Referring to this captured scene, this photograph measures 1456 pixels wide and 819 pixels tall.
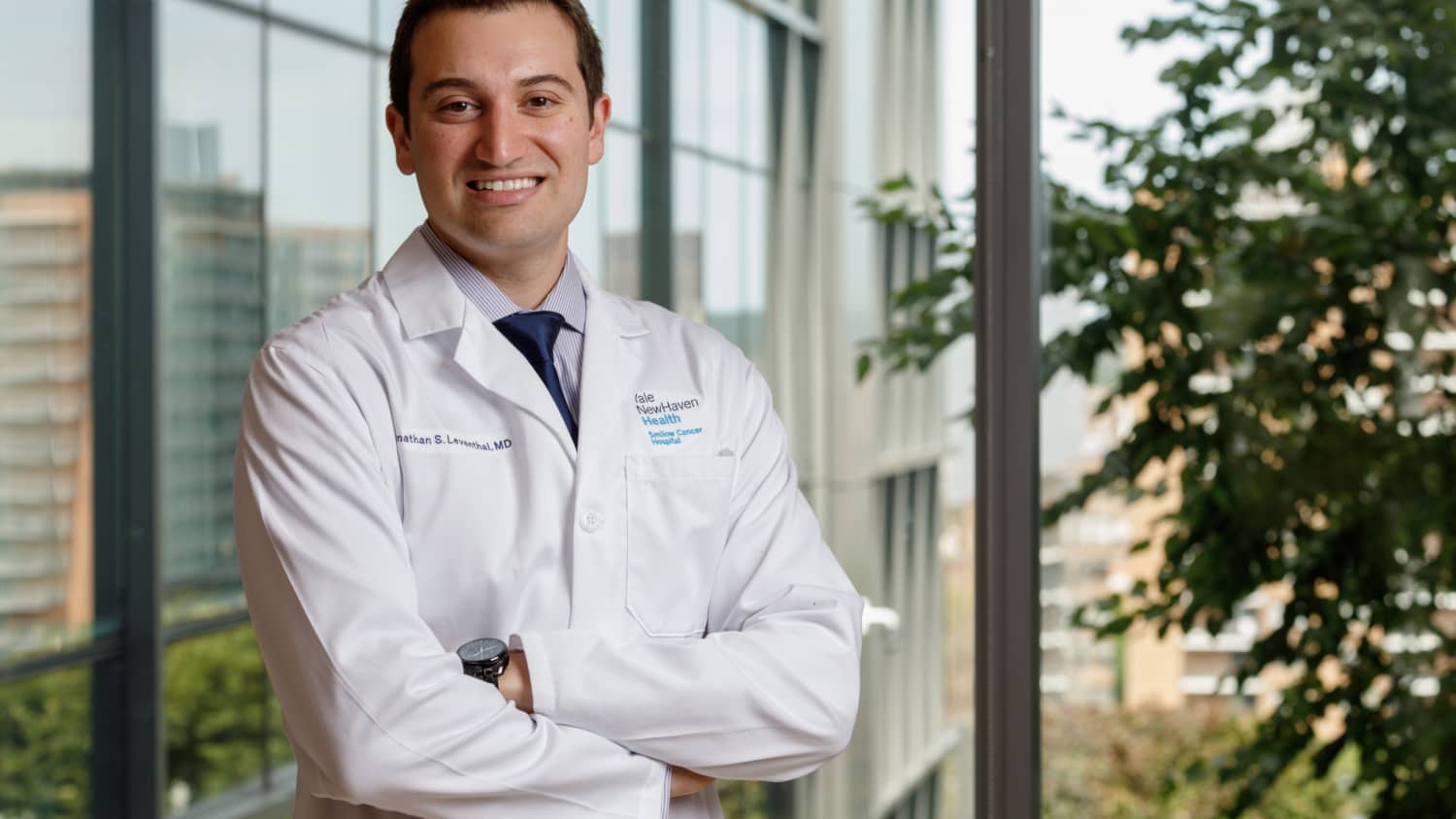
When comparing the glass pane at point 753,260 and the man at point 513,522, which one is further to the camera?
the glass pane at point 753,260

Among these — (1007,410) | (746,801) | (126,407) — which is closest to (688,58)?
(1007,410)

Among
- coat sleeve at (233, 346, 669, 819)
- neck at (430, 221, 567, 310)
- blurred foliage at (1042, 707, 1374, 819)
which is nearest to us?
coat sleeve at (233, 346, 669, 819)

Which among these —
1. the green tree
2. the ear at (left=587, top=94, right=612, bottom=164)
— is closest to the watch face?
the ear at (left=587, top=94, right=612, bottom=164)

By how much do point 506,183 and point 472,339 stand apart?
0.16m

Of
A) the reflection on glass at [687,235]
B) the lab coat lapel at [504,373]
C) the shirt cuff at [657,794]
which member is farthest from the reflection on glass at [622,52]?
the shirt cuff at [657,794]

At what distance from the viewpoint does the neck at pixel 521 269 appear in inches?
54.1

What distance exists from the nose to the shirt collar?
15 cm

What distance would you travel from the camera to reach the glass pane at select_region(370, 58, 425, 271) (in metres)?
2.87

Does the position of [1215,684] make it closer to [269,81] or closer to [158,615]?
[158,615]

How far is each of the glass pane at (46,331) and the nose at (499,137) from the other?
Answer: 5.07ft

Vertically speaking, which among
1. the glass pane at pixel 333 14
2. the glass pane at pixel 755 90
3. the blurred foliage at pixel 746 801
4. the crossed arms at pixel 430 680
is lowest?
the blurred foliage at pixel 746 801

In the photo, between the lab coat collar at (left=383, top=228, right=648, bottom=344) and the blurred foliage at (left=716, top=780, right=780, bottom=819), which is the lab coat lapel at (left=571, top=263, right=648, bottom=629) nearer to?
the lab coat collar at (left=383, top=228, right=648, bottom=344)

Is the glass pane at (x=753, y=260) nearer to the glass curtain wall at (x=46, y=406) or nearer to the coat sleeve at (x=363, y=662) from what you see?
the glass curtain wall at (x=46, y=406)

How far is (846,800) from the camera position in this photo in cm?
281
